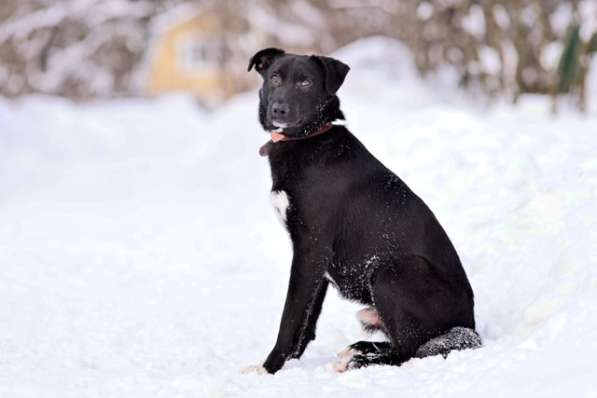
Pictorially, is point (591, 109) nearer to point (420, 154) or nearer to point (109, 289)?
point (420, 154)

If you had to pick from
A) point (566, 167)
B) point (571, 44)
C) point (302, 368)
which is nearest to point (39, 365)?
point (302, 368)

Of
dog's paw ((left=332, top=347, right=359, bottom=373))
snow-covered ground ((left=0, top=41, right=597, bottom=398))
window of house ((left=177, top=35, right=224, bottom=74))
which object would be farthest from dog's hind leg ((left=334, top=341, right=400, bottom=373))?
window of house ((left=177, top=35, right=224, bottom=74))

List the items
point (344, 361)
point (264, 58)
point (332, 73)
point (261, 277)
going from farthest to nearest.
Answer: point (261, 277) → point (264, 58) → point (332, 73) → point (344, 361)

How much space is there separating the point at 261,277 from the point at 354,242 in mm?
2620

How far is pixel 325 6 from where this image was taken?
37.2 meters

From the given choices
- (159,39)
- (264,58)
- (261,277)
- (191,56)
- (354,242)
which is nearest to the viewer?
(354,242)

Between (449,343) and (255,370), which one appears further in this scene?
(255,370)

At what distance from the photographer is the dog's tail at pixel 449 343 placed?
3.97m

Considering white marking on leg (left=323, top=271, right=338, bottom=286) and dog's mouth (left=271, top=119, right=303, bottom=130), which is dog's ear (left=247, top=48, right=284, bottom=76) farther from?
white marking on leg (left=323, top=271, right=338, bottom=286)

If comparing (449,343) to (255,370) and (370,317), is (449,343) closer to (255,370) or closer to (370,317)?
(370,317)

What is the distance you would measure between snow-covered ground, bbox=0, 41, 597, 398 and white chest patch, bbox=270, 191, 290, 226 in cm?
80

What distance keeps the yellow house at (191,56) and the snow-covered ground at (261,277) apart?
28.9m

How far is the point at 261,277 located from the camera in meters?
6.70

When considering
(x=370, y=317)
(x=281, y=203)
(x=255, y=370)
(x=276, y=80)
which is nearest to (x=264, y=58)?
(x=276, y=80)
